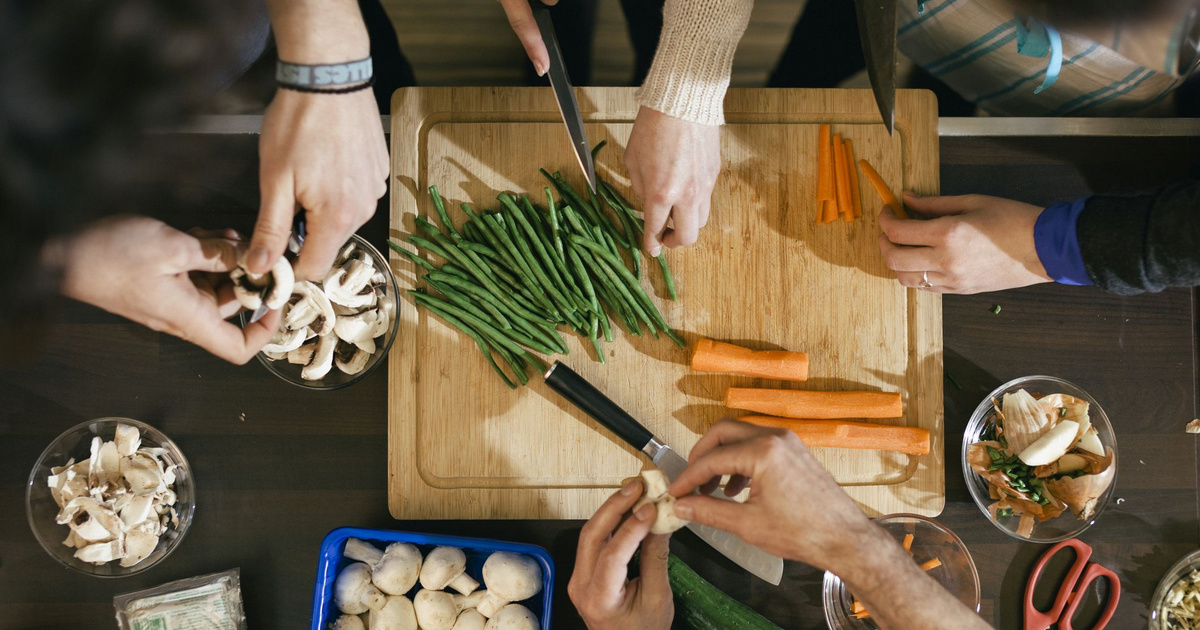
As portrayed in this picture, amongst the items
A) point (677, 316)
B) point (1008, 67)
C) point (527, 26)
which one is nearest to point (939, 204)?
point (1008, 67)

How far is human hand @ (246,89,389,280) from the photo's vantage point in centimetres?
150

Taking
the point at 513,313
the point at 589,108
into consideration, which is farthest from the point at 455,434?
the point at 589,108

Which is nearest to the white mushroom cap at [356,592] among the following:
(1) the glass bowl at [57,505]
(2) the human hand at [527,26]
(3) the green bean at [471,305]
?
(1) the glass bowl at [57,505]

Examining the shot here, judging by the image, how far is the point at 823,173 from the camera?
2178mm

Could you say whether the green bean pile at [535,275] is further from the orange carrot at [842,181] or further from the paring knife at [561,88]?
the orange carrot at [842,181]

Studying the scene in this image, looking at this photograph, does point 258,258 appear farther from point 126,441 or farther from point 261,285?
point 126,441

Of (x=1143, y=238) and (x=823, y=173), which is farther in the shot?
(x=823, y=173)

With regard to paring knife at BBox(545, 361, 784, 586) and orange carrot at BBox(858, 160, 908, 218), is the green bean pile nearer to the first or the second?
paring knife at BBox(545, 361, 784, 586)

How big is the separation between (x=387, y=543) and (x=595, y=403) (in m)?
0.78

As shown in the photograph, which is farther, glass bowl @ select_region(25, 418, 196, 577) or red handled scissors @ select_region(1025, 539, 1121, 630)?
red handled scissors @ select_region(1025, 539, 1121, 630)

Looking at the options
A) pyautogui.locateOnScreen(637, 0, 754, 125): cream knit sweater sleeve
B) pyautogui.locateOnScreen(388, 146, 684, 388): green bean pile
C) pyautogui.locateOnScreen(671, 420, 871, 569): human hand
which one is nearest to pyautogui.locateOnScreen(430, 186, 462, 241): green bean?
pyautogui.locateOnScreen(388, 146, 684, 388): green bean pile

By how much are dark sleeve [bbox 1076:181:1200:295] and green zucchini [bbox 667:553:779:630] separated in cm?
139

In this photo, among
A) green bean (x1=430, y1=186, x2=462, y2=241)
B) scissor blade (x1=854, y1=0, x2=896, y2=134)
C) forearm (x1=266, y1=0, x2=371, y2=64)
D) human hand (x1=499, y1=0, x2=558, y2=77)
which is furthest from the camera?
green bean (x1=430, y1=186, x2=462, y2=241)

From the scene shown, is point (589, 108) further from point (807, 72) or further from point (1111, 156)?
point (1111, 156)
